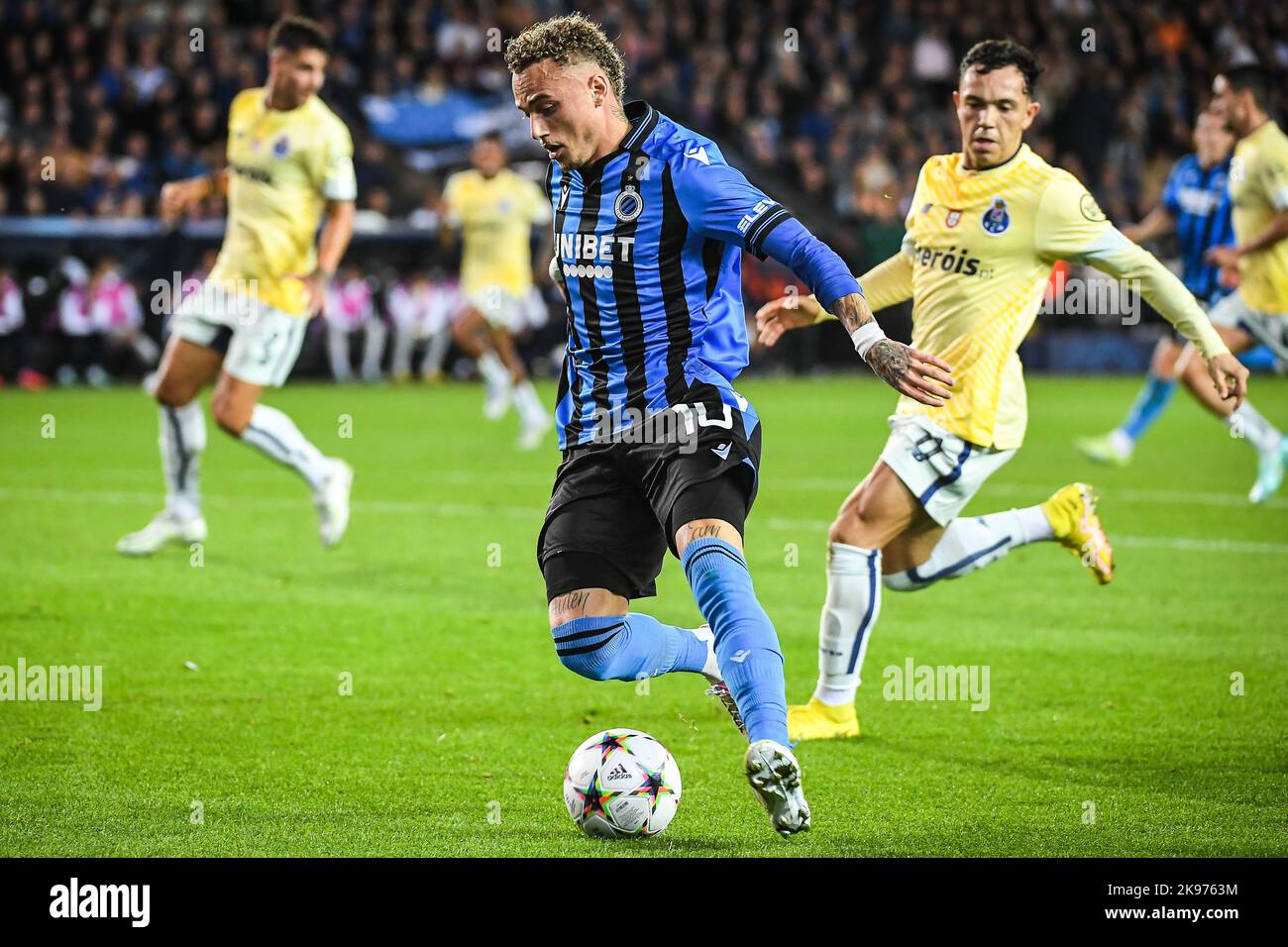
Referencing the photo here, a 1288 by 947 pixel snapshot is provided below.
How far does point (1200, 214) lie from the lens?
12375mm

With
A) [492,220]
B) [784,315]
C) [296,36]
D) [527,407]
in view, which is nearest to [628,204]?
[784,315]

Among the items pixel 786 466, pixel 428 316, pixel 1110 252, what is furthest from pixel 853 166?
pixel 1110 252

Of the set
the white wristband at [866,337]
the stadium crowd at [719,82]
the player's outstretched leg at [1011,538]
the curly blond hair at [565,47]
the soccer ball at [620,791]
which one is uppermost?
the stadium crowd at [719,82]

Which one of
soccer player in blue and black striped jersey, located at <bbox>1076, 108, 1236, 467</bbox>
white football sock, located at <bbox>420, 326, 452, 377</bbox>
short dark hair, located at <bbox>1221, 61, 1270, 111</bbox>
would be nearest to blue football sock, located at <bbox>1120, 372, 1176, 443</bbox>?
soccer player in blue and black striped jersey, located at <bbox>1076, 108, 1236, 467</bbox>

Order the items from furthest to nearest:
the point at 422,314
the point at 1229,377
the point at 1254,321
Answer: the point at 422,314
the point at 1254,321
the point at 1229,377

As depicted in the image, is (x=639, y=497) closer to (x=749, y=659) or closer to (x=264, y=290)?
(x=749, y=659)

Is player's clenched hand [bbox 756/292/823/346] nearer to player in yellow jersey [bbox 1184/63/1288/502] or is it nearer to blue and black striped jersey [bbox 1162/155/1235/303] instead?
player in yellow jersey [bbox 1184/63/1288/502]

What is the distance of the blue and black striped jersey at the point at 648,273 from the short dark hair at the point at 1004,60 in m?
1.57

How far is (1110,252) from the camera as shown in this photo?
19.3ft

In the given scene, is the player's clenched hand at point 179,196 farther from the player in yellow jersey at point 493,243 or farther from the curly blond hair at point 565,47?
the player in yellow jersey at point 493,243

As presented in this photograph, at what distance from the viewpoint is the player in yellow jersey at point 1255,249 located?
36.6 feet

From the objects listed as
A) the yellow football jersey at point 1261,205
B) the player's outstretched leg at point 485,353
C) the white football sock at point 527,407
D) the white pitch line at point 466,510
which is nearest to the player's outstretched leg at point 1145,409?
the yellow football jersey at point 1261,205

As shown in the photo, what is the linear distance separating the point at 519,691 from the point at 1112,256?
2.74 meters
